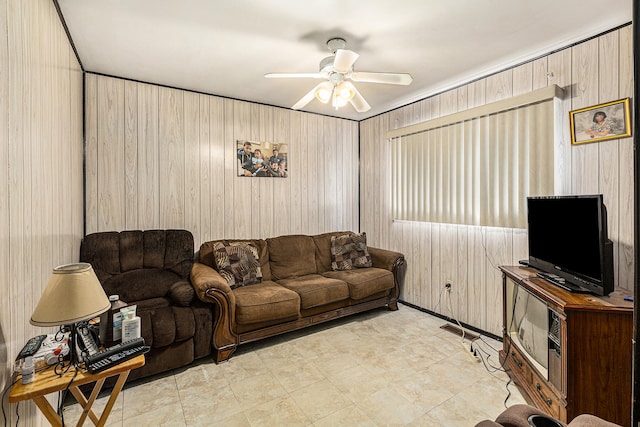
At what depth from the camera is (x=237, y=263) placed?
326 centimetres

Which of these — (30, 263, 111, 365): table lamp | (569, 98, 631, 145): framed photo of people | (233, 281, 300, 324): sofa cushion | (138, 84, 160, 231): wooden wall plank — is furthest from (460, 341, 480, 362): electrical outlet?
(138, 84, 160, 231): wooden wall plank

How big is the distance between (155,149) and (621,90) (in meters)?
4.07

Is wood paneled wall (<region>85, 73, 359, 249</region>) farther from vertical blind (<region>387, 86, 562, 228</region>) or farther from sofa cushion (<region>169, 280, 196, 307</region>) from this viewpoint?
vertical blind (<region>387, 86, 562, 228</region>)

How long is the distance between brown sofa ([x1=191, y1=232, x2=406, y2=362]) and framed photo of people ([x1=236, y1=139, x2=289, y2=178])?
862 millimetres

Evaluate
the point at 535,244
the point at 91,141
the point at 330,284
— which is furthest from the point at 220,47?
the point at 535,244

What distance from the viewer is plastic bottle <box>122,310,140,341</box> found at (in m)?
1.69

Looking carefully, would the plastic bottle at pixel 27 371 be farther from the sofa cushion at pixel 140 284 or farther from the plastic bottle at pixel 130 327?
the sofa cushion at pixel 140 284

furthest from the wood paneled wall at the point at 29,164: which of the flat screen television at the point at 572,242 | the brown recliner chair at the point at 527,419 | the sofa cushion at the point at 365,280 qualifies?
the flat screen television at the point at 572,242

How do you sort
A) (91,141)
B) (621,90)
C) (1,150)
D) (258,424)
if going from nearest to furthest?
(1,150) → (258,424) → (621,90) → (91,141)

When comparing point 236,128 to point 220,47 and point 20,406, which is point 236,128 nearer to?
point 220,47

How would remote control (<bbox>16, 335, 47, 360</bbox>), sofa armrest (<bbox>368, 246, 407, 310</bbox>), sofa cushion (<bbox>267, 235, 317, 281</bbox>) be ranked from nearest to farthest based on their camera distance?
remote control (<bbox>16, 335, 47, 360</bbox>) → sofa cushion (<bbox>267, 235, 317, 281</bbox>) → sofa armrest (<bbox>368, 246, 407, 310</bbox>)

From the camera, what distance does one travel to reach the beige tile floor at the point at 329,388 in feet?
6.42

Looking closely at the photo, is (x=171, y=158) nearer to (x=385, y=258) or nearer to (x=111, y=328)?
(x=111, y=328)

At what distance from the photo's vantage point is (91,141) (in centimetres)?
296
